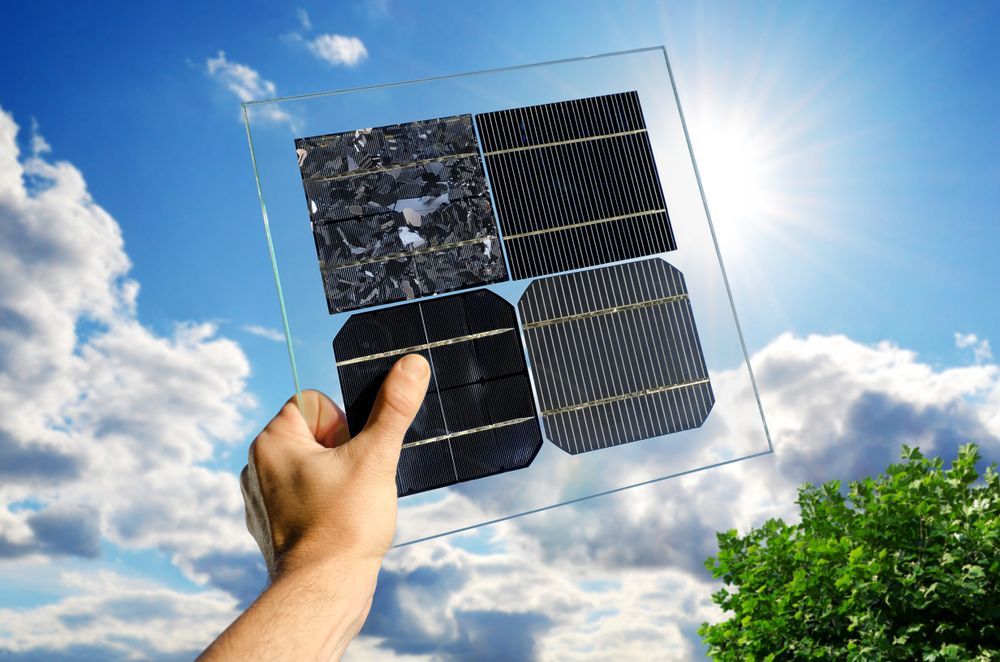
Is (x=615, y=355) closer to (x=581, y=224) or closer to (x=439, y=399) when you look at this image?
(x=581, y=224)

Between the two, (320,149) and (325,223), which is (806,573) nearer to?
(325,223)

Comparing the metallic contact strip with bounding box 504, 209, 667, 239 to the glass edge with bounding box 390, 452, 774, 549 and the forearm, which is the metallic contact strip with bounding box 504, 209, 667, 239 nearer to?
the glass edge with bounding box 390, 452, 774, 549

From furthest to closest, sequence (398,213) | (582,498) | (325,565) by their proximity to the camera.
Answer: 1. (398,213)
2. (582,498)
3. (325,565)

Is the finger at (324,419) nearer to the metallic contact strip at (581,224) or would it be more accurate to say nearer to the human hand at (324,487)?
the human hand at (324,487)

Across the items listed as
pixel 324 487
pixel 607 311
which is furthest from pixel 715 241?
pixel 324 487

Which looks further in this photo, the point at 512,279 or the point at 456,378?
the point at 512,279

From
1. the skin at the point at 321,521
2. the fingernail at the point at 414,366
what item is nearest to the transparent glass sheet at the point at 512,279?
the fingernail at the point at 414,366
